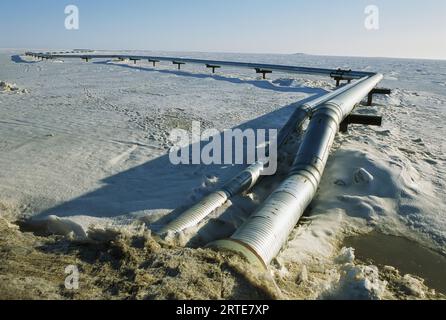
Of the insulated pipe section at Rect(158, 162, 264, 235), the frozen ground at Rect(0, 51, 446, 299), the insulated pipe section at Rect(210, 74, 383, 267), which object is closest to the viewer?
the insulated pipe section at Rect(210, 74, 383, 267)

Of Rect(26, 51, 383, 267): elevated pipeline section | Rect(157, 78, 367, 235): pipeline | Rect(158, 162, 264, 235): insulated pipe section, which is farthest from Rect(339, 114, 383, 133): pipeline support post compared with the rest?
Rect(158, 162, 264, 235): insulated pipe section

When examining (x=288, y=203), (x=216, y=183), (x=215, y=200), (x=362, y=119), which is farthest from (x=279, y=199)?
(x=362, y=119)

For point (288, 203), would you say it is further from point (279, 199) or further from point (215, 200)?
point (215, 200)

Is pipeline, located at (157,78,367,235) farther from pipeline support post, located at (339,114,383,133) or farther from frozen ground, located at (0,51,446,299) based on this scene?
pipeline support post, located at (339,114,383,133)

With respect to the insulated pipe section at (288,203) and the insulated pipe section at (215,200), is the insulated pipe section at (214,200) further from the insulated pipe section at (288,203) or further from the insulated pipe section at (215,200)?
the insulated pipe section at (288,203)

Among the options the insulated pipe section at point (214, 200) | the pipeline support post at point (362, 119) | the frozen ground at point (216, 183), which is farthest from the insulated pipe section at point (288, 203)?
the pipeline support post at point (362, 119)
